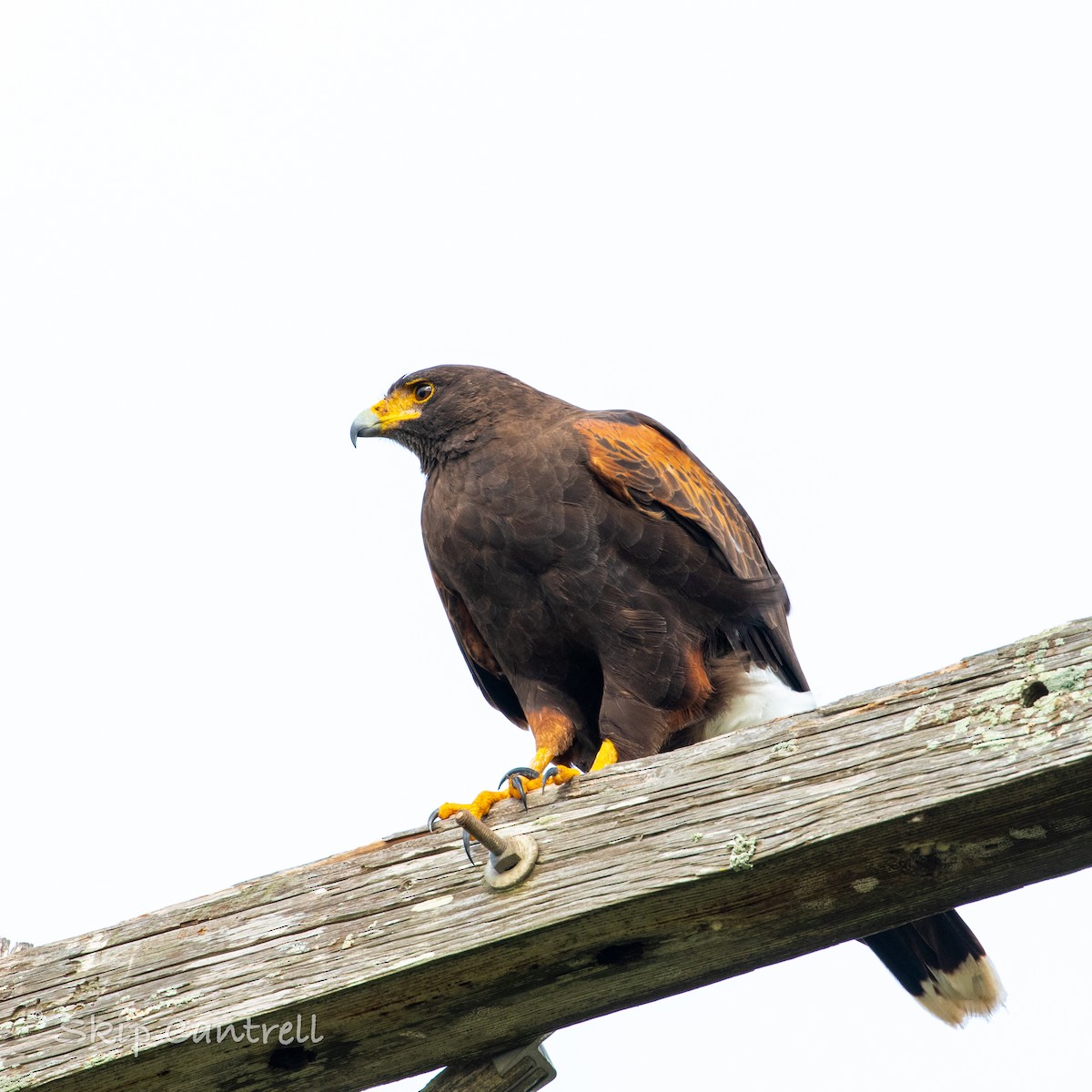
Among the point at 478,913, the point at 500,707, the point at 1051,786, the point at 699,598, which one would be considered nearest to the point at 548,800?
the point at 478,913

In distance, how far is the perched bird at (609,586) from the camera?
4090 millimetres

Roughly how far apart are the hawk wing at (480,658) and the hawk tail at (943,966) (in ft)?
6.30

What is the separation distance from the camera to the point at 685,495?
425cm

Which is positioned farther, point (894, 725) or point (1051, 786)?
point (894, 725)

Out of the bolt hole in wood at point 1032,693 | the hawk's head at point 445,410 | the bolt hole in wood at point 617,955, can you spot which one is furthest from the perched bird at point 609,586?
the bolt hole in wood at point 1032,693

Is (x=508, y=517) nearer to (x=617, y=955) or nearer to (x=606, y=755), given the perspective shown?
(x=606, y=755)

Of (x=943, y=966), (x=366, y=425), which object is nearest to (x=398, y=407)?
(x=366, y=425)

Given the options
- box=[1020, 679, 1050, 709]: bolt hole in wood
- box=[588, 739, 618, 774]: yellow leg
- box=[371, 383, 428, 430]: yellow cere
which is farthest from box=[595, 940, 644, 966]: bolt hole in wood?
box=[371, 383, 428, 430]: yellow cere

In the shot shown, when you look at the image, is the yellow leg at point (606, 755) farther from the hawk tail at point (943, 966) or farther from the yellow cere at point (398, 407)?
the yellow cere at point (398, 407)

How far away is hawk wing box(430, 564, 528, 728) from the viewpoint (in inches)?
182

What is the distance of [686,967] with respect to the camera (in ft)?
6.90

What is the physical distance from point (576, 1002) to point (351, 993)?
1.18 feet

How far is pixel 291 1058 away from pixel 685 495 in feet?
8.09

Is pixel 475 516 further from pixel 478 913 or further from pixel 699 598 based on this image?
pixel 478 913
